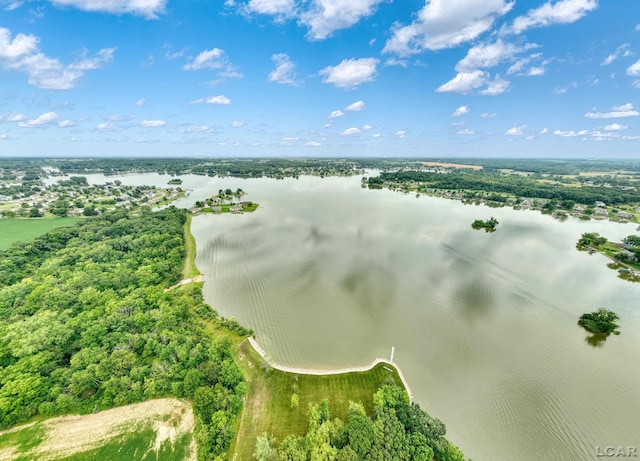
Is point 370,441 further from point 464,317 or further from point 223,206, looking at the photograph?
point 223,206

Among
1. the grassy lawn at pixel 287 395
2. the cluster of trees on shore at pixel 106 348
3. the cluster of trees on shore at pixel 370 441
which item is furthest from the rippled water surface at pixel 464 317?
the cluster of trees on shore at pixel 106 348

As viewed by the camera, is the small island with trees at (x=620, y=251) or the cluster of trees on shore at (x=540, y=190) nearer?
the small island with trees at (x=620, y=251)

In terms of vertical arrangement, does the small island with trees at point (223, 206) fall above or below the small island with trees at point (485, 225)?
above

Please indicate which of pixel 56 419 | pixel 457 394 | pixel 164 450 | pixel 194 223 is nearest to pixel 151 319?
pixel 56 419

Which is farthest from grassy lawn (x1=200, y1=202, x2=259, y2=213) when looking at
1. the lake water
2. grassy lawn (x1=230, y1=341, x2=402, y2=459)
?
grassy lawn (x1=230, y1=341, x2=402, y2=459)

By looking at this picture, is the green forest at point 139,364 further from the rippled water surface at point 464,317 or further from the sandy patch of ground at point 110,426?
the rippled water surface at point 464,317

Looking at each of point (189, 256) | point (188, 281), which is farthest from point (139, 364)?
point (189, 256)

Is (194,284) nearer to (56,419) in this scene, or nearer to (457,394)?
(56,419)
